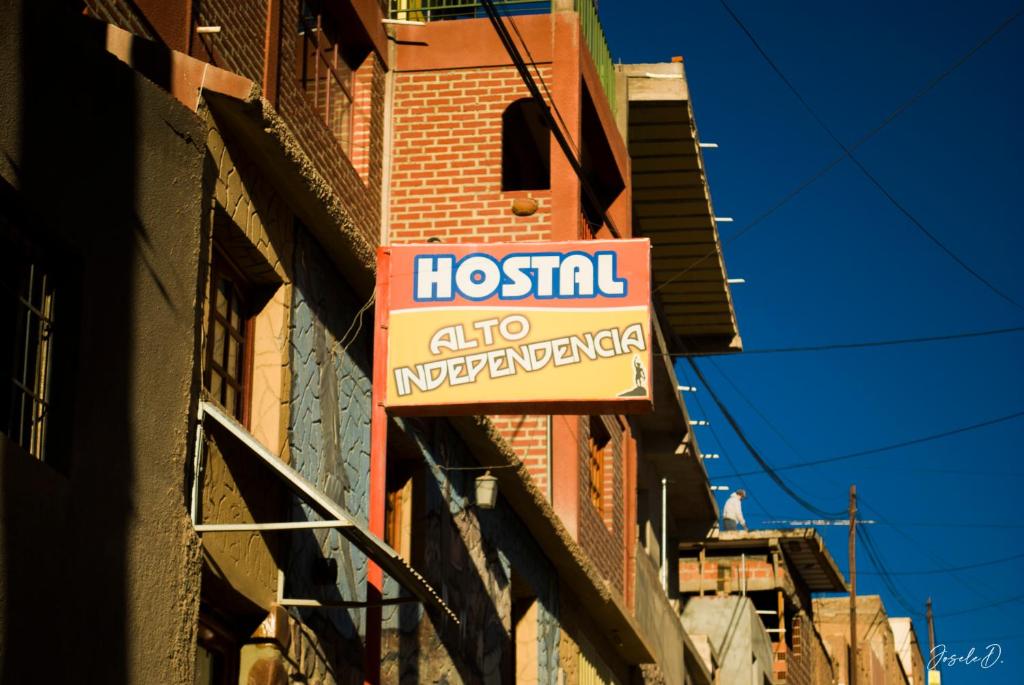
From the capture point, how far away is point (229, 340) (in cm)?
1112

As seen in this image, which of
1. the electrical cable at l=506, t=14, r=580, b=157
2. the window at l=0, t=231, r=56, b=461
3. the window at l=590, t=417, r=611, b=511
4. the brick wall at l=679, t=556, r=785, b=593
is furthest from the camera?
the brick wall at l=679, t=556, r=785, b=593

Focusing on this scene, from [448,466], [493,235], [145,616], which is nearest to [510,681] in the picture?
[448,466]

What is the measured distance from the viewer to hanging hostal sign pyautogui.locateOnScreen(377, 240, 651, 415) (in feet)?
38.5

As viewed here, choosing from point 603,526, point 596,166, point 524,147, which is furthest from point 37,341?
point 596,166

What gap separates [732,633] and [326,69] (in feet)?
68.0

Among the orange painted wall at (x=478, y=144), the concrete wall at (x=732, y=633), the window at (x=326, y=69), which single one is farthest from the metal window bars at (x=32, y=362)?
the concrete wall at (x=732, y=633)

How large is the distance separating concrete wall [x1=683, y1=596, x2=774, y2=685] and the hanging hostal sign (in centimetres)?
2381

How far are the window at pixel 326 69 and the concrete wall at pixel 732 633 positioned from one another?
19325 mm

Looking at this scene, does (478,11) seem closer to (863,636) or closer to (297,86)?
(297,86)

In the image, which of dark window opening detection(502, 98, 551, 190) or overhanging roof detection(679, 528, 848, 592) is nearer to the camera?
dark window opening detection(502, 98, 551, 190)

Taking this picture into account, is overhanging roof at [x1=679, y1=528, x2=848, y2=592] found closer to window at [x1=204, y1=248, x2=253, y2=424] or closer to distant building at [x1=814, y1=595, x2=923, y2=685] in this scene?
distant building at [x1=814, y1=595, x2=923, y2=685]

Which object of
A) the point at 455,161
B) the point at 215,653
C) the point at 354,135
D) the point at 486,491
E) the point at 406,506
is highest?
the point at 455,161

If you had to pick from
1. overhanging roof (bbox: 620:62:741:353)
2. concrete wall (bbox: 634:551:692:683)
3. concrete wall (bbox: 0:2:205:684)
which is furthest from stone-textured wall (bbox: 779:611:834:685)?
concrete wall (bbox: 0:2:205:684)

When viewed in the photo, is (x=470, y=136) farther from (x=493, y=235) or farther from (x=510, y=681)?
(x=510, y=681)
